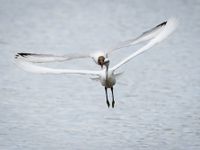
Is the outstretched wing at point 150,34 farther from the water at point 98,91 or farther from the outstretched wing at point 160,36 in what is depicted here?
the water at point 98,91

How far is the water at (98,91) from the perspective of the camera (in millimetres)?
5816

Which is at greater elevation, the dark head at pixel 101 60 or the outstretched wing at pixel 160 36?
the outstretched wing at pixel 160 36

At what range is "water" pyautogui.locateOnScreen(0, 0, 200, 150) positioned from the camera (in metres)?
5.82

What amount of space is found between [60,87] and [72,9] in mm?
3179

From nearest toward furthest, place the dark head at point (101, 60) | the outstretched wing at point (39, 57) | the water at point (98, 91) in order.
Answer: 1. the outstretched wing at point (39, 57)
2. the dark head at point (101, 60)
3. the water at point (98, 91)

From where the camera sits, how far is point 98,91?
263 inches

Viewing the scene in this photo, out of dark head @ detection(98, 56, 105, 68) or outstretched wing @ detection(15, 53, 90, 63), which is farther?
dark head @ detection(98, 56, 105, 68)

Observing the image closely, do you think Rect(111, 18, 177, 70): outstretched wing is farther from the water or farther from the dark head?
the water

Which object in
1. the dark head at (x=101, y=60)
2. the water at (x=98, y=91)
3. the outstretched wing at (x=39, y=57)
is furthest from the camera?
the water at (x=98, y=91)

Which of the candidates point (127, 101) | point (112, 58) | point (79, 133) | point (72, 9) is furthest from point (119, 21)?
point (79, 133)

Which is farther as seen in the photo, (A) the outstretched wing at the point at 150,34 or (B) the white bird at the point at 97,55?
(A) the outstretched wing at the point at 150,34

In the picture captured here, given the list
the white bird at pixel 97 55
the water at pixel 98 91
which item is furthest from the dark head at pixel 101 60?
the water at pixel 98 91

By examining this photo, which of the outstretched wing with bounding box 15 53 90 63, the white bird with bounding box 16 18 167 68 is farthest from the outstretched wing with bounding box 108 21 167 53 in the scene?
the outstretched wing with bounding box 15 53 90 63

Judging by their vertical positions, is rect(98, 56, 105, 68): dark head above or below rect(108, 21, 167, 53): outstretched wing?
below
